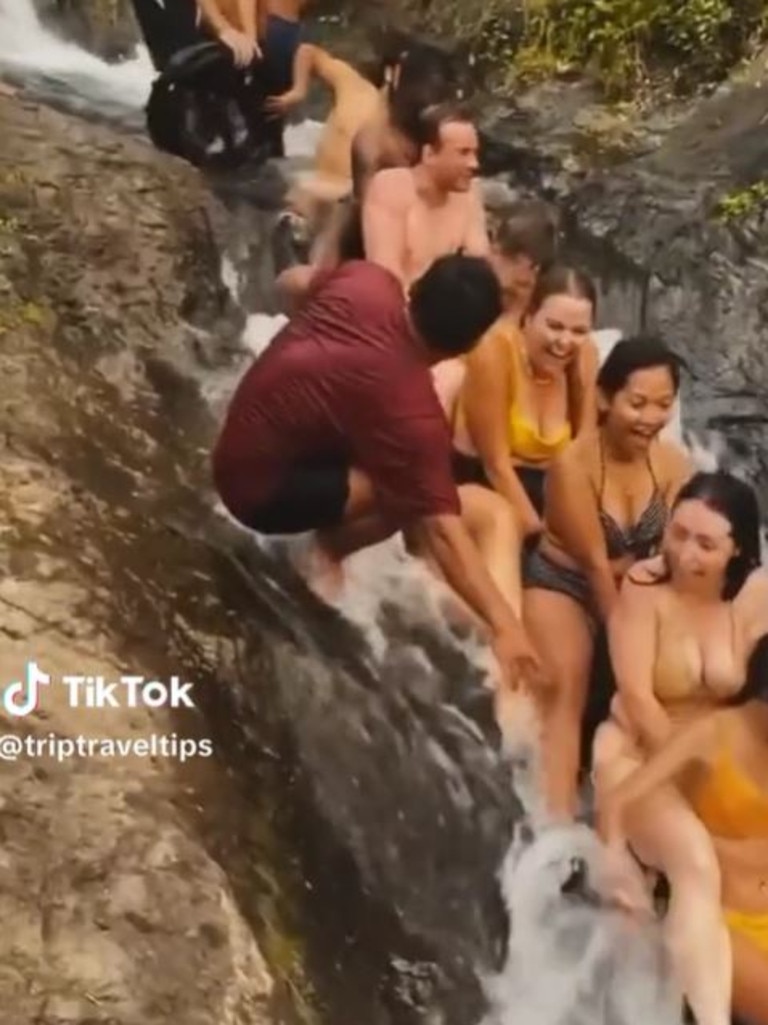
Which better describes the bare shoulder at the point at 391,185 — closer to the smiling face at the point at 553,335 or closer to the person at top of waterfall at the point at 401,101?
the person at top of waterfall at the point at 401,101

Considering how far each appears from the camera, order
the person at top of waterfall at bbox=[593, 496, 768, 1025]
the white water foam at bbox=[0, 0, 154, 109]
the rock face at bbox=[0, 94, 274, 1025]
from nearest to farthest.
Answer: the rock face at bbox=[0, 94, 274, 1025] → the person at top of waterfall at bbox=[593, 496, 768, 1025] → the white water foam at bbox=[0, 0, 154, 109]

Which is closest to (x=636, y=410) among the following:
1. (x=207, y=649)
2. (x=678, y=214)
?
(x=678, y=214)

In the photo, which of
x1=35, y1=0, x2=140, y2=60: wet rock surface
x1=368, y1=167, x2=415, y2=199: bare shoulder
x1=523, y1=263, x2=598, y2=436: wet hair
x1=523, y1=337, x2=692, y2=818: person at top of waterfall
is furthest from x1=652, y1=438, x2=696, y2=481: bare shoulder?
x1=35, y1=0, x2=140, y2=60: wet rock surface

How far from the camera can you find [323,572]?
183cm

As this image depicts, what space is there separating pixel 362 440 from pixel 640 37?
644 millimetres

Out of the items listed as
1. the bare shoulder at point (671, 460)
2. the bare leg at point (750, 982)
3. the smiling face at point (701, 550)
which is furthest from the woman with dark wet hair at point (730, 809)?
the bare shoulder at point (671, 460)

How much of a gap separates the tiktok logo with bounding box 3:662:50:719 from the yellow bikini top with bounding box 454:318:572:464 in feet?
1.95

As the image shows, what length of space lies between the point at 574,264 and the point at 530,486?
277mm

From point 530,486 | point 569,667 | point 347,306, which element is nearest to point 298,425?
point 347,306

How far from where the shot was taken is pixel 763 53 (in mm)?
1989

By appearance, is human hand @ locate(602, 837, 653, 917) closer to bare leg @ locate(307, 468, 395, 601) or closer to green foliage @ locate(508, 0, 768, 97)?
bare leg @ locate(307, 468, 395, 601)

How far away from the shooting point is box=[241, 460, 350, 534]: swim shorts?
5.94ft

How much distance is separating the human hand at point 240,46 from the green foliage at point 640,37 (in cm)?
35

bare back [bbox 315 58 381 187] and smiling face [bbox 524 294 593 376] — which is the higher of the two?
bare back [bbox 315 58 381 187]
